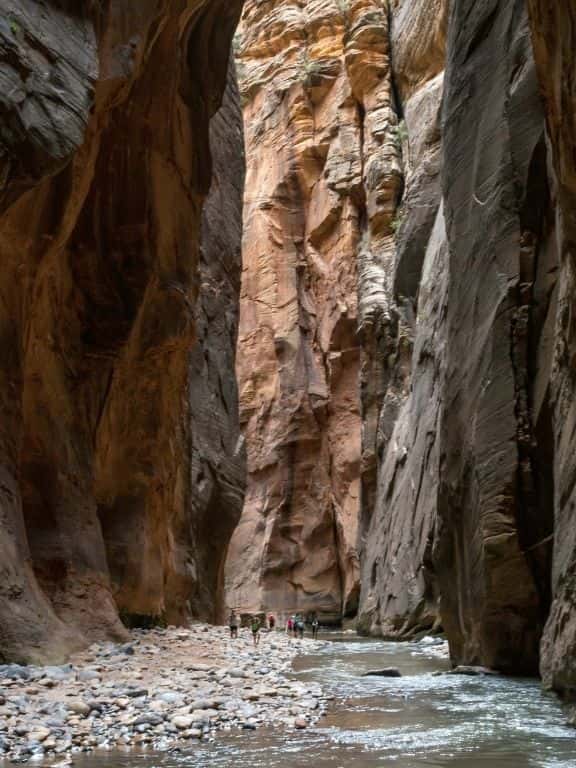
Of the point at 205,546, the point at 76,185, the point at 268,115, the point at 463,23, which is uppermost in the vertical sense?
the point at 268,115

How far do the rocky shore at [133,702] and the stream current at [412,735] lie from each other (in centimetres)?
33

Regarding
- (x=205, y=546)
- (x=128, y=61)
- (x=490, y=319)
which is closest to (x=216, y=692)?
(x=490, y=319)

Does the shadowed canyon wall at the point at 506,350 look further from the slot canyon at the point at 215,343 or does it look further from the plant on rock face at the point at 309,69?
the plant on rock face at the point at 309,69

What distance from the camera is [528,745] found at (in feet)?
24.1

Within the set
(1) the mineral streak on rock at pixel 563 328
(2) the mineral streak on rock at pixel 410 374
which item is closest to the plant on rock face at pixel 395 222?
(2) the mineral streak on rock at pixel 410 374

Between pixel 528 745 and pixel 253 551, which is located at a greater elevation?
pixel 253 551

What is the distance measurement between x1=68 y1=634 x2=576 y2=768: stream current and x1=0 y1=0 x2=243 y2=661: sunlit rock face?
12.5 ft

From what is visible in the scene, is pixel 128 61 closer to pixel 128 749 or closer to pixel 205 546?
pixel 128 749

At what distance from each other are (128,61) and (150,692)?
27.0 feet

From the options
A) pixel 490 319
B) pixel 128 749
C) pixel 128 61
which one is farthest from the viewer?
pixel 490 319

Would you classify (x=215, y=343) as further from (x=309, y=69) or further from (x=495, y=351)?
(x=309, y=69)

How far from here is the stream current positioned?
21.6 ft

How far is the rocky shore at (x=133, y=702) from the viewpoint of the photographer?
7148mm

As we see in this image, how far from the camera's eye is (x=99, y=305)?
52.4 ft
